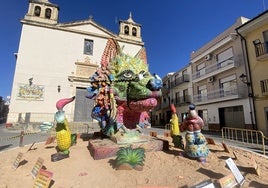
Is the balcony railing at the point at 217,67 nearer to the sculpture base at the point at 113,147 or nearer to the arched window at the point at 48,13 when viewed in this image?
the sculpture base at the point at 113,147

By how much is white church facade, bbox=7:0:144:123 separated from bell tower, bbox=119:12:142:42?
3.06 metres

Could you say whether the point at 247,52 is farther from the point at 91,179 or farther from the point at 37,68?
the point at 37,68

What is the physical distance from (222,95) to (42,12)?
2015cm

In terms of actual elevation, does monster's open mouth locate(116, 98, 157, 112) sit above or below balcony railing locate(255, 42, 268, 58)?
below

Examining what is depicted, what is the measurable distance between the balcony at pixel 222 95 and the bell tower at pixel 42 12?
18034mm

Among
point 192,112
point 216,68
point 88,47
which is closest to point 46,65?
point 88,47

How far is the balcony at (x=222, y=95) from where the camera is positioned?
13.0m

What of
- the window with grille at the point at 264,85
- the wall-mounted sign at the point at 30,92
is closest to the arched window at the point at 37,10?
the wall-mounted sign at the point at 30,92

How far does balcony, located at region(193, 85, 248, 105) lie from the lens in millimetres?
12981

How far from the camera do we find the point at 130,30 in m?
20.2

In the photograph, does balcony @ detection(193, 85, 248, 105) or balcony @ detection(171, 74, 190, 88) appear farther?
balcony @ detection(171, 74, 190, 88)

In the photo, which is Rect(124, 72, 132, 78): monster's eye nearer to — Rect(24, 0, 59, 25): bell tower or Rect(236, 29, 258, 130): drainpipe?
Rect(236, 29, 258, 130): drainpipe

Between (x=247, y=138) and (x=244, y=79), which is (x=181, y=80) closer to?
(x=244, y=79)

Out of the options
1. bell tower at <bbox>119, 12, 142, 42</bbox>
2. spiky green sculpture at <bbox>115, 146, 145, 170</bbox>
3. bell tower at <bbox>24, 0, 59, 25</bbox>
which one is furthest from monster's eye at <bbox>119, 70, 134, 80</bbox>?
bell tower at <bbox>119, 12, 142, 42</bbox>
